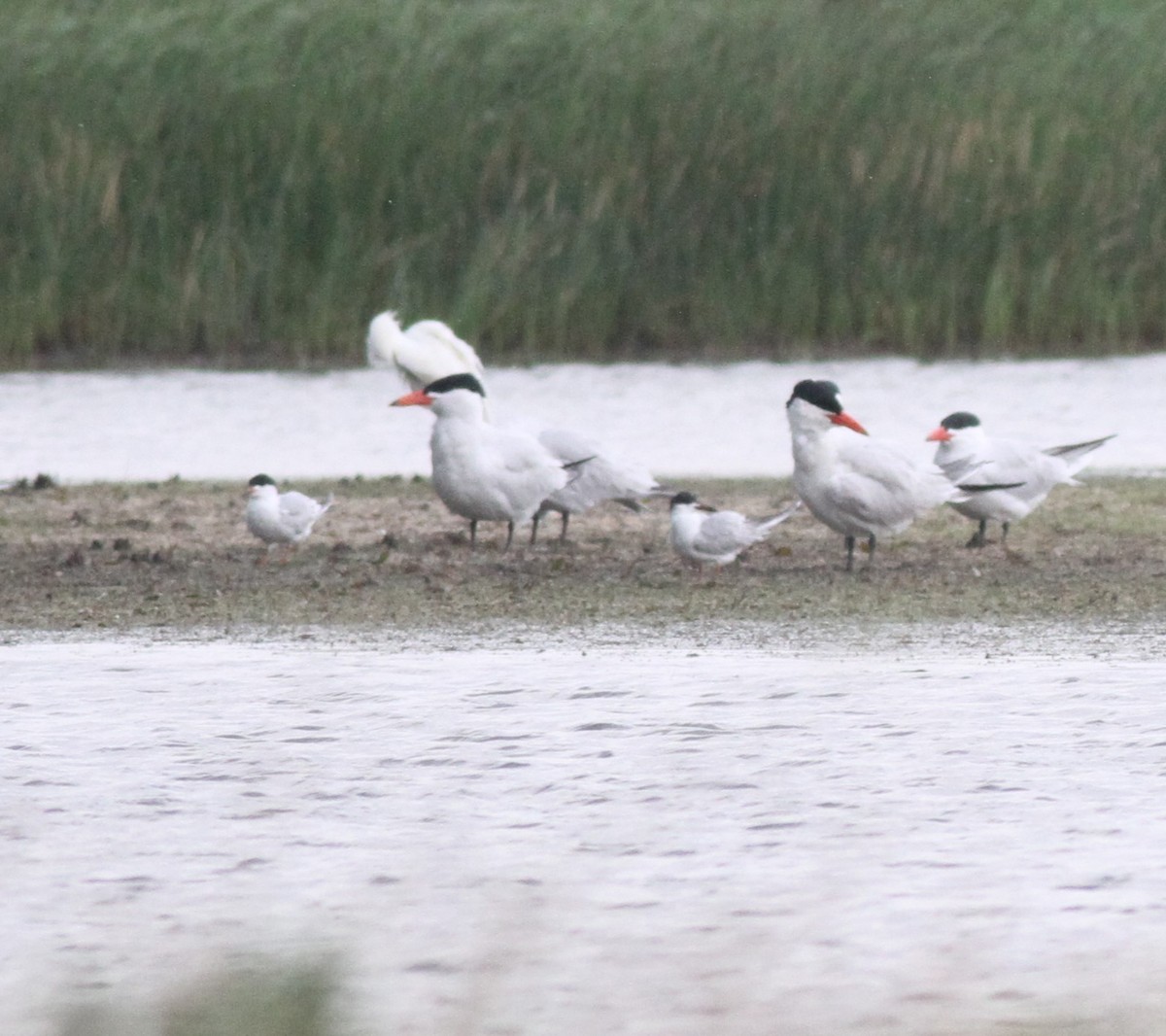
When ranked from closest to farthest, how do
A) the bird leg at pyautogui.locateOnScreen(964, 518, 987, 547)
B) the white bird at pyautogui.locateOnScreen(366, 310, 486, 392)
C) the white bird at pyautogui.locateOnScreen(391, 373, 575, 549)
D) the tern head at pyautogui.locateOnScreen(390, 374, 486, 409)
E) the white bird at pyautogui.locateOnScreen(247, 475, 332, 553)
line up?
the white bird at pyautogui.locateOnScreen(247, 475, 332, 553) < the white bird at pyautogui.locateOnScreen(391, 373, 575, 549) < the bird leg at pyautogui.locateOnScreen(964, 518, 987, 547) < the tern head at pyautogui.locateOnScreen(390, 374, 486, 409) < the white bird at pyautogui.locateOnScreen(366, 310, 486, 392)

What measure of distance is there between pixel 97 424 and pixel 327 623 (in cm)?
660

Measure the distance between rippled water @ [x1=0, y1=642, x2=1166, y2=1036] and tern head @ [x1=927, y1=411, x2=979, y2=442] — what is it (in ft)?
9.69

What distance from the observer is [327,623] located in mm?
8930

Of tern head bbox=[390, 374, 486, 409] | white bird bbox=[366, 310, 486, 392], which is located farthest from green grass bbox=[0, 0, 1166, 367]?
tern head bbox=[390, 374, 486, 409]

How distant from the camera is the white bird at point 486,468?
10.6m

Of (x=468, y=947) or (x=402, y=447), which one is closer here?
(x=468, y=947)

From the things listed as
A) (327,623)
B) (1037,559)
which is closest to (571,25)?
(1037,559)

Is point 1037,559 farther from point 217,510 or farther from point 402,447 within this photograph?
point 402,447

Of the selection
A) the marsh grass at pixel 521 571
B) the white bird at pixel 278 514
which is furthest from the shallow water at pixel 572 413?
the white bird at pixel 278 514

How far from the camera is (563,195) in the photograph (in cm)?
1722

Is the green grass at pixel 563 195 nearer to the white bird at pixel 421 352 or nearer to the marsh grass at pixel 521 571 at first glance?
the white bird at pixel 421 352

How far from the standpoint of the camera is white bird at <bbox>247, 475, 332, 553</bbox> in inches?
409

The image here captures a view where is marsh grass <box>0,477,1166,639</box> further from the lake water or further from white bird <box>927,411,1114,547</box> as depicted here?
the lake water

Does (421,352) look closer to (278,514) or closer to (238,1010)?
(278,514)
